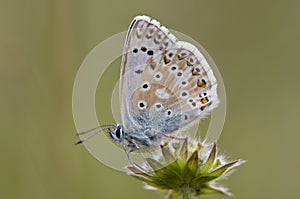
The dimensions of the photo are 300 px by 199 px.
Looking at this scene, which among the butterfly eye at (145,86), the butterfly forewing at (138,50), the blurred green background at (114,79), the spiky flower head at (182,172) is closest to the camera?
the spiky flower head at (182,172)

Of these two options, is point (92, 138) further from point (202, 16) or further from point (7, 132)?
point (202, 16)

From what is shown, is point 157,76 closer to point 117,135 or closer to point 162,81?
point 162,81

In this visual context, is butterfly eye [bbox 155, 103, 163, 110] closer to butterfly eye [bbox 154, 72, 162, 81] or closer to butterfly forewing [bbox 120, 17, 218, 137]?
butterfly forewing [bbox 120, 17, 218, 137]

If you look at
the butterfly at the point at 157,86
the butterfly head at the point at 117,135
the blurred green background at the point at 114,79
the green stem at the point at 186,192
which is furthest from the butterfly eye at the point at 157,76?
the blurred green background at the point at 114,79

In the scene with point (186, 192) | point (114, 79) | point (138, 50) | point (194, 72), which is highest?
point (114, 79)

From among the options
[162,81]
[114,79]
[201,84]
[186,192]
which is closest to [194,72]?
[201,84]

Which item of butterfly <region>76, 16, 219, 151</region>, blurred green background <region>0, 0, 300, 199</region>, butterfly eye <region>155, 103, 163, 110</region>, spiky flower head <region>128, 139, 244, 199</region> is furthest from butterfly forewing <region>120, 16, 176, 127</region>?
blurred green background <region>0, 0, 300, 199</region>

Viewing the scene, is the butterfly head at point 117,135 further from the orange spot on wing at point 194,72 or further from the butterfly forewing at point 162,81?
the orange spot on wing at point 194,72

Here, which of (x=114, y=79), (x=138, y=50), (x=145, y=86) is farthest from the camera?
(x=114, y=79)
